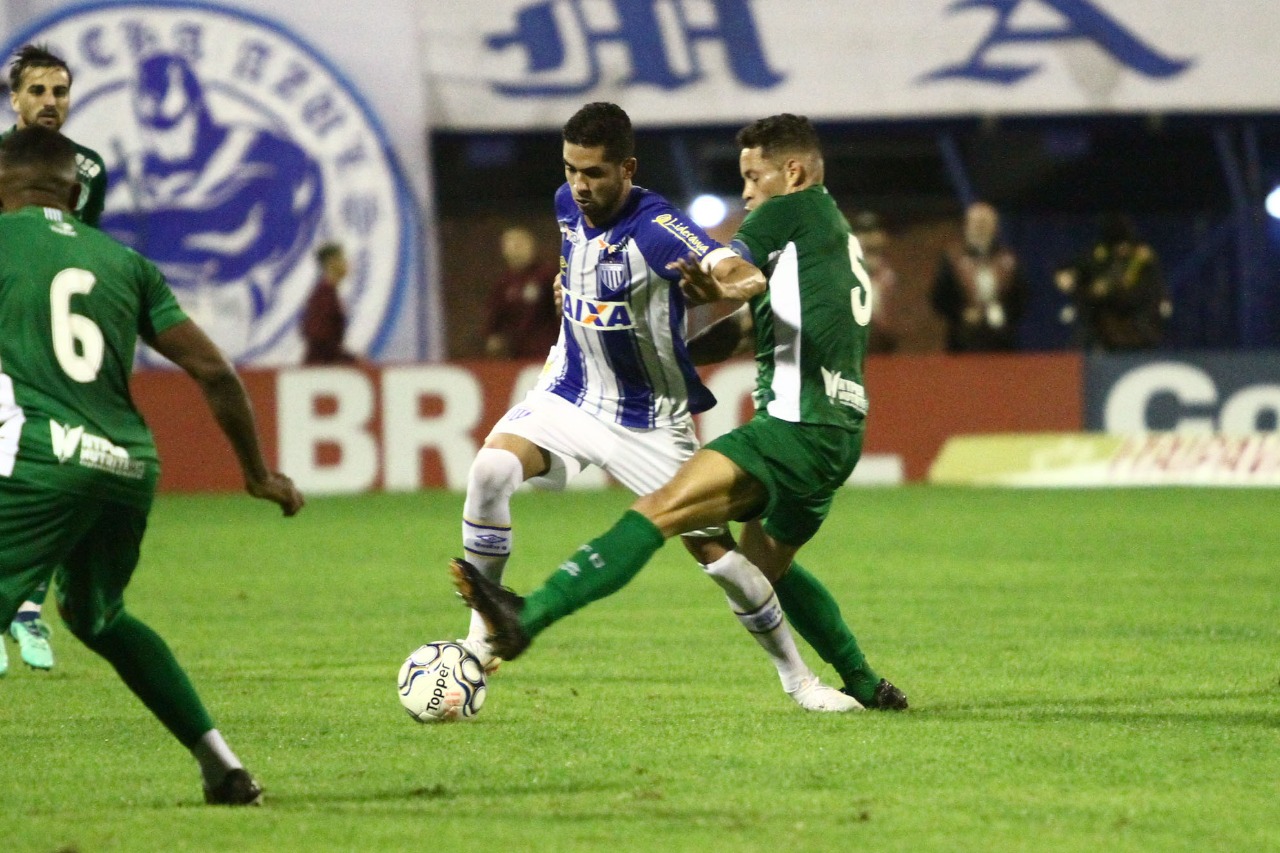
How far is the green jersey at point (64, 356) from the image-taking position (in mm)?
4867

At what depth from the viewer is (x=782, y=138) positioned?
258 inches

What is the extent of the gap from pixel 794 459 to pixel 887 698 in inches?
35.9

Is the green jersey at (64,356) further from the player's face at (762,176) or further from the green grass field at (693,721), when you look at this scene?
the player's face at (762,176)

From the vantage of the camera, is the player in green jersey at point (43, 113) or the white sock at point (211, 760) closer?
the white sock at point (211, 760)

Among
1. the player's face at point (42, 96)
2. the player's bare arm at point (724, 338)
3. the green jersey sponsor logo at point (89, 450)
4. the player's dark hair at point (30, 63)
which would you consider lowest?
the green jersey sponsor logo at point (89, 450)

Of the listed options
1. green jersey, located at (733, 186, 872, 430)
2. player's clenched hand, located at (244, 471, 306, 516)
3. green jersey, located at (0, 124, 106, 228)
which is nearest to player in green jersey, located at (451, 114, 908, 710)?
green jersey, located at (733, 186, 872, 430)

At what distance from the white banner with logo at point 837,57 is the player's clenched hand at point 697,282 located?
12046 millimetres

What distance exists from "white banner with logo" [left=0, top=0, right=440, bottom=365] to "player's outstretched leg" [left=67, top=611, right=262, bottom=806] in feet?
42.0

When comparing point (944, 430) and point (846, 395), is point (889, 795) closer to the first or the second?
point (846, 395)

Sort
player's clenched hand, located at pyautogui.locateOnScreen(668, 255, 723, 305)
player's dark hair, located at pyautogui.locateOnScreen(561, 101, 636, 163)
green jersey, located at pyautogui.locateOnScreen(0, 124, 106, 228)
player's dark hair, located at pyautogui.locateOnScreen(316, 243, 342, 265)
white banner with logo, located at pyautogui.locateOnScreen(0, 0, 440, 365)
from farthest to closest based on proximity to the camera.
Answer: white banner with logo, located at pyautogui.locateOnScreen(0, 0, 440, 365)
player's dark hair, located at pyautogui.locateOnScreen(316, 243, 342, 265)
green jersey, located at pyautogui.locateOnScreen(0, 124, 106, 228)
player's dark hair, located at pyautogui.locateOnScreen(561, 101, 636, 163)
player's clenched hand, located at pyautogui.locateOnScreen(668, 255, 723, 305)

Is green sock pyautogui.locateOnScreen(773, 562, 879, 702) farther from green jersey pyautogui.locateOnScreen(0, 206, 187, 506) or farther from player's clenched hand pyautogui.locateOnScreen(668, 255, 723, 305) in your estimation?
green jersey pyautogui.locateOnScreen(0, 206, 187, 506)

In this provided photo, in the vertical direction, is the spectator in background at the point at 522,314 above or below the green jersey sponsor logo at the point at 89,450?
below

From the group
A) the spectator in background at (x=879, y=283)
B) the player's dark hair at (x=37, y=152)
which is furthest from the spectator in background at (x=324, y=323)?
the player's dark hair at (x=37, y=152)

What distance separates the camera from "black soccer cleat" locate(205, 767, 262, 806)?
5.08 meters
